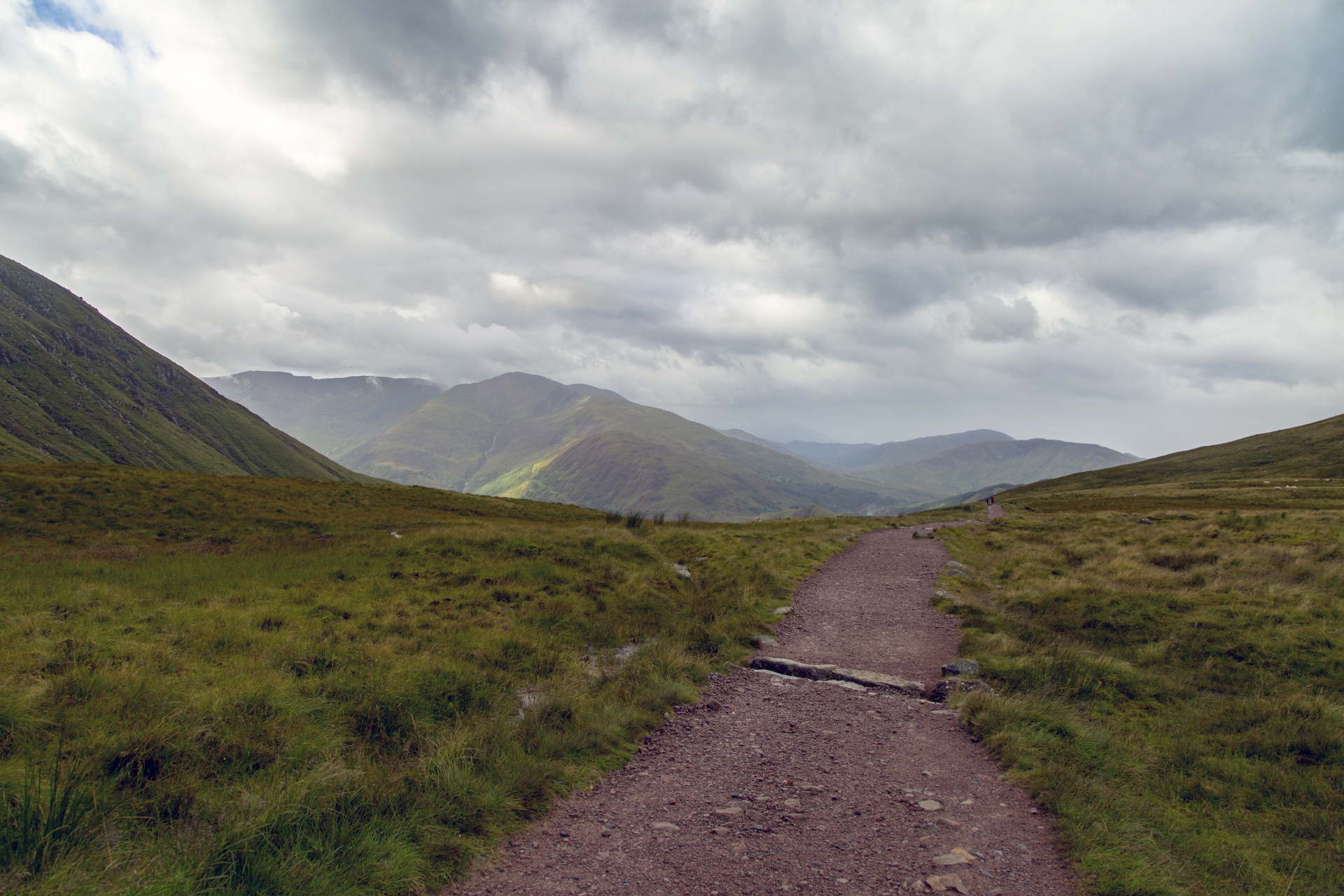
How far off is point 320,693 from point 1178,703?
15465 millimetres

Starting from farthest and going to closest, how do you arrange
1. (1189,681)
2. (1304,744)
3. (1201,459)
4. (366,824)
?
1. (1201,459)
2. (1189,681)
3. (1304,744)
4. (366,824)

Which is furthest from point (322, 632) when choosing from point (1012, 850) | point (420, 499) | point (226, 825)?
point (420, 499)

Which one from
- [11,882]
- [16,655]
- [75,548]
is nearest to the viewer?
[11,882]

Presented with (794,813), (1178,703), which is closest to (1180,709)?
(1178,703)

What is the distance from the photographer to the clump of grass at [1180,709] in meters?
6.18

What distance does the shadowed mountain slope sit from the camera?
95.8 m

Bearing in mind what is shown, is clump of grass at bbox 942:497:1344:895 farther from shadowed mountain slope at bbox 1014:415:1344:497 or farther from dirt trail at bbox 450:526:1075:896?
shadowed mountain slope at bbox 1014:415:1344:497

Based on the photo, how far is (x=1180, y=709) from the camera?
9.85 m

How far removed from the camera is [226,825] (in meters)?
5.38

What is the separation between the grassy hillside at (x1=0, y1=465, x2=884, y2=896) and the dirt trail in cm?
69

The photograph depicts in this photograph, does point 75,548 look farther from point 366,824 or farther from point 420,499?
point 420,499

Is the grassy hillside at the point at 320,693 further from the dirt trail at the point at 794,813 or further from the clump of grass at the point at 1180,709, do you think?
the clump of grass at the point at 1180,709

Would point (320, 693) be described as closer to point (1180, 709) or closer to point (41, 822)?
point (41, 822)

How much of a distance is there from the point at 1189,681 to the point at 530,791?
12.8 metres
